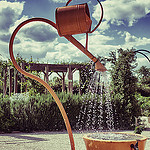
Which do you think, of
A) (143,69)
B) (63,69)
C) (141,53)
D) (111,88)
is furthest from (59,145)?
(143,69)

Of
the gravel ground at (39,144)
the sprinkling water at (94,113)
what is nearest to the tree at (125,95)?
the sprinkling water at (94,113)

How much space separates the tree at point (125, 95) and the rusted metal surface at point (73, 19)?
5656 mm

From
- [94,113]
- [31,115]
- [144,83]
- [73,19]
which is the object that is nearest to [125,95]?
[94,113]

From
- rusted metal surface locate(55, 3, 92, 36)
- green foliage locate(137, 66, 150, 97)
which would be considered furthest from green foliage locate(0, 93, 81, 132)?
rusted metal surface locate(55, 3, 92, 36)

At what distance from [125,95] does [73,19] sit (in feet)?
19.4

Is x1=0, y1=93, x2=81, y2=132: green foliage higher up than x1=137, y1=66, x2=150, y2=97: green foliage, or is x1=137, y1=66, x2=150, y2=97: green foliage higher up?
x1=137, y1=66, x2=150, y2=97: green foliage

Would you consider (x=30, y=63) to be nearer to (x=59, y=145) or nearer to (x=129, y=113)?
(x=129, y=113)

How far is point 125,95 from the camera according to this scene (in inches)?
293

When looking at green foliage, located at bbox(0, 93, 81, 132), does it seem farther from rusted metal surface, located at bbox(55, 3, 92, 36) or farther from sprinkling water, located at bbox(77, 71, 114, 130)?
rusted metal surface, located at bbox(55, 3, 92, 36)

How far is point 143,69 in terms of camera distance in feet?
86.4

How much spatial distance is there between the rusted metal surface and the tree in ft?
18.6

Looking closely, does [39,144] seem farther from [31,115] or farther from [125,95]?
[125,95]

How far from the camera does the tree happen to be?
730 cm

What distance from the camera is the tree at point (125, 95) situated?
287 inches
